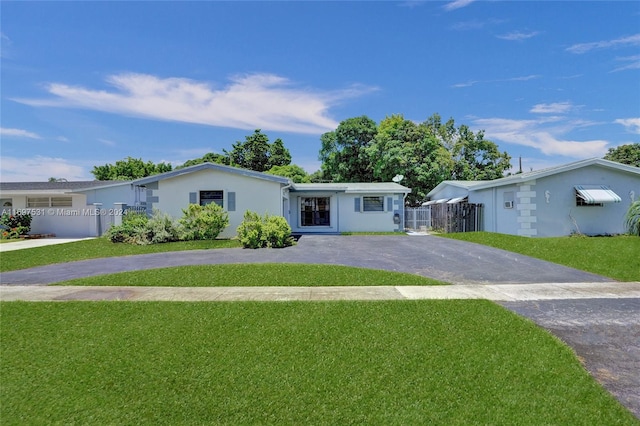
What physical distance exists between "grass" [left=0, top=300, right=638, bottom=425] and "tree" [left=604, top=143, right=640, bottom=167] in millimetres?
45759

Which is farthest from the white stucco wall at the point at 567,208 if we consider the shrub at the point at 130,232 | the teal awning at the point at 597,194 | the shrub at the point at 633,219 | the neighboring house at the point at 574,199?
the shrub at the point at 130,232

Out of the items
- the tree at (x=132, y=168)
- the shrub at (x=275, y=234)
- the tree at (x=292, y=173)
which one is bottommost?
the shrub at (x=275, y=234)

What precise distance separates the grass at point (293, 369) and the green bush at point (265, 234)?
26.9ft

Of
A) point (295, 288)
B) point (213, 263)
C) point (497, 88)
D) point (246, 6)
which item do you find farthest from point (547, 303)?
point (497, 88)

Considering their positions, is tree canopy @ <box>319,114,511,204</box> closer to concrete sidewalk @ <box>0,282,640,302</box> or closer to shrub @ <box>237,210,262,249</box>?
shrub @ <box>237,210,262,249</box>

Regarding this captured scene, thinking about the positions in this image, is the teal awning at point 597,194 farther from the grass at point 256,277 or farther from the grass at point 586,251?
the grass at point 256,277

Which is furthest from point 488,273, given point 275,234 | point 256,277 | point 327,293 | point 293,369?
point 275,234

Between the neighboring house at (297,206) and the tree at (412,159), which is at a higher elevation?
the tree at (412,159)

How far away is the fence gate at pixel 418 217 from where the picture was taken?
2316cm

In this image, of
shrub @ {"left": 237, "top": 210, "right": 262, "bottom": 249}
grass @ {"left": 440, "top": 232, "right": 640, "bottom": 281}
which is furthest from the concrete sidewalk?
shrub @ {"left": 237, "top": 210, "right": 262, "bottom": 249}

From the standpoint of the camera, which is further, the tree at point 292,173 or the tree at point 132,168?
the tree at point 132,168

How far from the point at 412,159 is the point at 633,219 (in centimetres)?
1560

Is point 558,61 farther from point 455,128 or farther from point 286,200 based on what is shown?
point 455,128

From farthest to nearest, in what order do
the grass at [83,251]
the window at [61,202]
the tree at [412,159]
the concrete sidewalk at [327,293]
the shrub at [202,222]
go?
the tree at [412,159]
the window at [61,202]
the shrub at [202,222]
the grass at [83,251]
the concrete sidewalk at [327,293]
